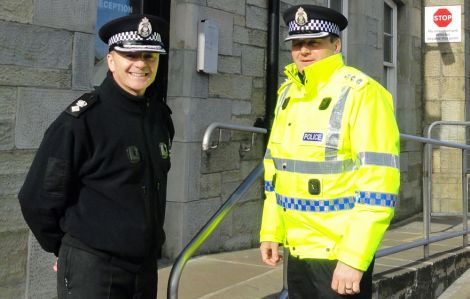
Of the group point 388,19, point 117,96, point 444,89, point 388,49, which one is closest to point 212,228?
point 117,96

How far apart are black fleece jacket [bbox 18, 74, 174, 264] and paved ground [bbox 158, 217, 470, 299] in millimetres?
1680

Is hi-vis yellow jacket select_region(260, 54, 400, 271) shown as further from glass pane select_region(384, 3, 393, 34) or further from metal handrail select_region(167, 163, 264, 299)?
glass pane select_region(384, 3, 393, 34)

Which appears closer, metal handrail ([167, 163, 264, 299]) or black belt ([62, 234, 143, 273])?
black belt ([62, 234, 143, 273])

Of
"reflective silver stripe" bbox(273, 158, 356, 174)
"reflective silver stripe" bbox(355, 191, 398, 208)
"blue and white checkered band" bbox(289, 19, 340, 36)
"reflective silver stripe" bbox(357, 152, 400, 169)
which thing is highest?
"blue and white checkered band" bbox(289, 19, 340, 36)

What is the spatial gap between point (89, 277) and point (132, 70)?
799 millimetres

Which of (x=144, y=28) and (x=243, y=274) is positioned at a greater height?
(x=144, y=28)

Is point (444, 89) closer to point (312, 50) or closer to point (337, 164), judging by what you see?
point (312, 50)

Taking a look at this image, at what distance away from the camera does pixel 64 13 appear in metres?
3.84

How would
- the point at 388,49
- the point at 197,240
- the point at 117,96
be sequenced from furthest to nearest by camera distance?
1. the point at 388,49
2. the point at 197,240
3. the point at 117,96

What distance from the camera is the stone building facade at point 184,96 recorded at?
3.54 meters

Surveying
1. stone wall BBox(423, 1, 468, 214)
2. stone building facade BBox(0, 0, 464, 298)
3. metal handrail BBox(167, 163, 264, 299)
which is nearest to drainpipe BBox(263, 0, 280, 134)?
stone building facade BBox(0, 0, 464, 298)

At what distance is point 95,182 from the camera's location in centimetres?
211

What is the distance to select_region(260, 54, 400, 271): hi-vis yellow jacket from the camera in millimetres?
2137

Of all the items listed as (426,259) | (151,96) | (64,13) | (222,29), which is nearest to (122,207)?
(151,96)
